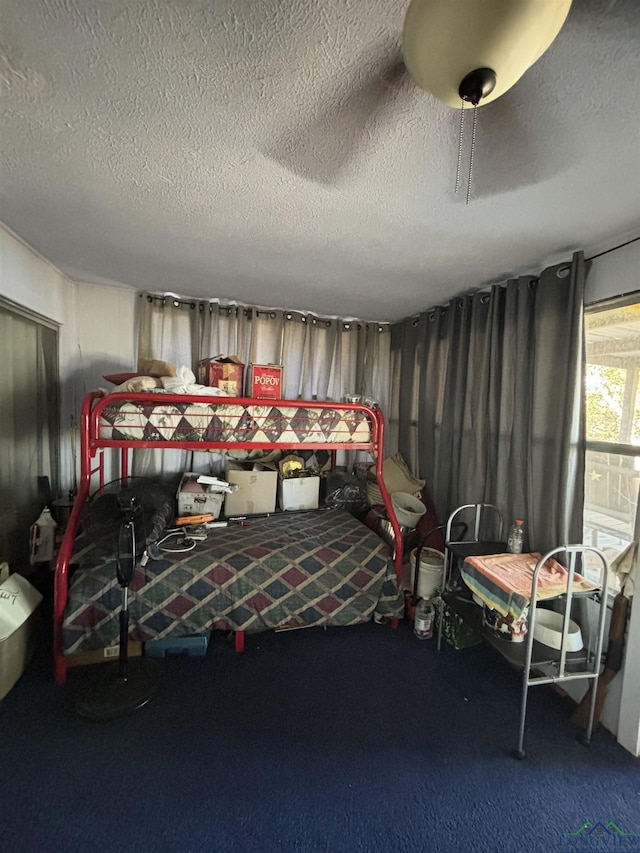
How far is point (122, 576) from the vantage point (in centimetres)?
168

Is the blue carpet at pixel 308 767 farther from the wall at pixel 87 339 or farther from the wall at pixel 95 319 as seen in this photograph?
the wall at pixel 87 339

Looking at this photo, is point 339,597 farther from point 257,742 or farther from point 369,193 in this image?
point 369,193

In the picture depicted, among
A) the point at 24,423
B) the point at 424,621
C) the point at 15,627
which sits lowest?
the point at 424,621

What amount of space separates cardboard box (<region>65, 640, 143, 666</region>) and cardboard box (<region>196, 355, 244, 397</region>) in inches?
66.7

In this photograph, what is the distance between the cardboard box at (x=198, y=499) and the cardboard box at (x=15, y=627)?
3.14 ft

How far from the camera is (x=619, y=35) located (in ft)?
2.62

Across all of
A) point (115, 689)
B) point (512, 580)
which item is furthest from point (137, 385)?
point (512, 580)

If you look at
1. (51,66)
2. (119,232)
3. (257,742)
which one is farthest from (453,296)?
(257,742)

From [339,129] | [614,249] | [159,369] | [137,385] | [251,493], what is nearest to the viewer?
[339,129]

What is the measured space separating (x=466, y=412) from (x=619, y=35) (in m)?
2.06

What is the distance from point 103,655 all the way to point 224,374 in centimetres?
190

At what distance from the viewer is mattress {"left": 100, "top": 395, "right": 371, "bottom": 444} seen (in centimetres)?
207

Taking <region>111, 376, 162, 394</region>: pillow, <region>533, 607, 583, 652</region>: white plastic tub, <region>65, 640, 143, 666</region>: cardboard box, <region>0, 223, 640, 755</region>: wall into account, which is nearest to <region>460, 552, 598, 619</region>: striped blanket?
<region>533, 607, 583, 652</region>: white plastic tub

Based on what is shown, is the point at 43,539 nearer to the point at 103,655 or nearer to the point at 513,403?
the point at 103,655
